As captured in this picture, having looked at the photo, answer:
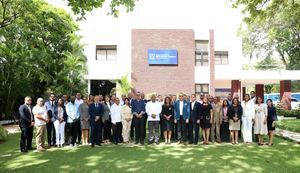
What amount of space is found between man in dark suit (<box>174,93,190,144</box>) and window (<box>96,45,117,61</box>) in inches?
559

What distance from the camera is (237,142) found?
1230 cm

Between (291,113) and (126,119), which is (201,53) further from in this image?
(126,119)

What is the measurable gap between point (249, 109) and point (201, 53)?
1392 centimetres

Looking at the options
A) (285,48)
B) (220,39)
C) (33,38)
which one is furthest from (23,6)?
(285,48)

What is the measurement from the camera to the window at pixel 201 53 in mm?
25594

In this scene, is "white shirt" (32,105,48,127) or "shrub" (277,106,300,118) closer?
"white shirt" (32,105,48,127)

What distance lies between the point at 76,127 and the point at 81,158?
108 inches

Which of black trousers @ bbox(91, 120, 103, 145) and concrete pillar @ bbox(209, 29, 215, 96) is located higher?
concrete pillar @ bbox(209, 29, 215, 96)

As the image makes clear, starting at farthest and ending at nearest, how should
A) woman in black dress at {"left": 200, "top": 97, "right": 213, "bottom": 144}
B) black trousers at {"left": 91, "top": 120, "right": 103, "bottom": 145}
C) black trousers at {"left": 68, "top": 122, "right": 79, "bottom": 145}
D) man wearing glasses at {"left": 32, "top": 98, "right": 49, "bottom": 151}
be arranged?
woman in black dress at {"left": 200, "top": 97, "right": 213, "bottom": 144} < black trousers at {"left": 68, "top": 122, "right": 79, "bottom": 145} < black trousers at {"left": 91, "top": 120, "right": 103, "bottom": 145} < man wearing glasses at {"left": 32, "top": 98, "right": 49, "bottom": 151}

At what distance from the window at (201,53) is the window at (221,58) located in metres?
1.64

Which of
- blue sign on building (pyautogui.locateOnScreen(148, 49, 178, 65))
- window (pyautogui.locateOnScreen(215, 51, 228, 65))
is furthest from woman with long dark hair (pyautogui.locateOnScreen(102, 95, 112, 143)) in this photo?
window (pyautogui.locateOnScreen(215, 51, 228, 65))

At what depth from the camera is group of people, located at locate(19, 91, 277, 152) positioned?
38.8 feet

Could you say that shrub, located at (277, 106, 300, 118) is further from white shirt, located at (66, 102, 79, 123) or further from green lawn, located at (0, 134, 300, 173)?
white shirt, located at (66, 102, 79, 123)

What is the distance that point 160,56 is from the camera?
24688mm
